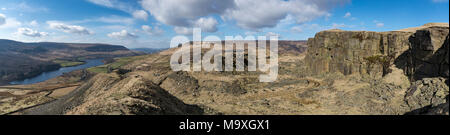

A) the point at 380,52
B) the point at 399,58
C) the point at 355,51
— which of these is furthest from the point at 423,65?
the point at 355,51

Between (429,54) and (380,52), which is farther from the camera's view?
(380,52)

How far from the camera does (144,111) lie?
13.7 metres

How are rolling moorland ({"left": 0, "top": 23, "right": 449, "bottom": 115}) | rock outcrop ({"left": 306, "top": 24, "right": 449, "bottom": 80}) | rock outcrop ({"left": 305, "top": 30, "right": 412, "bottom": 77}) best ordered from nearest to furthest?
rolling moorland ({"left": 0, "top": 23, "right": 449, "bottom": 115}) < rock outcrop ({"left": 306, "top": 24, "right": 449, "bottom": 80}) < rock outcrop ({"left": 305, "top": 30, "right": 412, "bottom": 77})

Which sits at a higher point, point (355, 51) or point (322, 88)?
point (355, 51)

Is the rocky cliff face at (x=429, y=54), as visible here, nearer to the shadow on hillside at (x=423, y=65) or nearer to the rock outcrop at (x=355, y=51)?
the shadow on hillside at (x=423, y=65)

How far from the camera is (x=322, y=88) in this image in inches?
1157

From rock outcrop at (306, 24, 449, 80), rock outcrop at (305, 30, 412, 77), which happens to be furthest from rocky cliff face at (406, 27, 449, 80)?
rock outcrop at (305, 30, 412, 77)

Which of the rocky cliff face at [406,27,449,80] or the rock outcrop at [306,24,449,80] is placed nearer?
the rocky cliff face at [406,27,449,80]

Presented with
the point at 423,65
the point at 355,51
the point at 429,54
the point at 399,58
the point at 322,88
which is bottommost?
the point at 322,88

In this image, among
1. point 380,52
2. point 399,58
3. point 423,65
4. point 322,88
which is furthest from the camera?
point 322,88

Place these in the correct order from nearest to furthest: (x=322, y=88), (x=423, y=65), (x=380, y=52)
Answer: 1. (x=423, y=65)
2. (x=380, y=52)
3. (x=322, y=88)

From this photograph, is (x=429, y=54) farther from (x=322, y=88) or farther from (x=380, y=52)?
(x=322, y=88)

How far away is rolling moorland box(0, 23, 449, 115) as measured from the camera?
17.4 m

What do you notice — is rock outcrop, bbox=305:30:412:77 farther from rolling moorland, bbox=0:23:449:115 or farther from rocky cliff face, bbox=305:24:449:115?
rolling moorland, bbox=0:23:449:115
